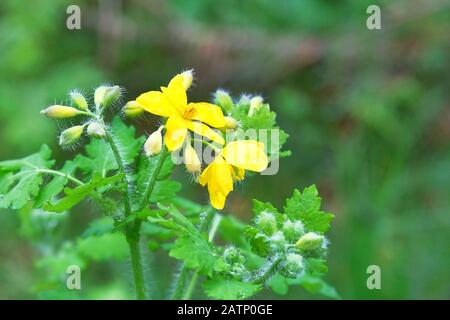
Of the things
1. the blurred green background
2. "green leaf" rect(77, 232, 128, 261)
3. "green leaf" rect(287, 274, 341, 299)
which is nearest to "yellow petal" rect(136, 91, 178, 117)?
"green leaf" rect(287, 274, 341, 299)

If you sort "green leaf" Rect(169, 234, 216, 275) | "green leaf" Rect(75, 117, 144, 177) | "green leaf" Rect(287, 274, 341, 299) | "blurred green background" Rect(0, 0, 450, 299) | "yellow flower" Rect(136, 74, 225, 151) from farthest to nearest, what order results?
"blurred green background" Rect(0, 0, 450, 299), "green leaf" Rect(287, 274, 341, 299), "green leaf" Rect(75, 117, 144, 177), "yellow flower" Rect(136, 74, 225, 151), "green leaf" Rect(169, 234, 216, 275)

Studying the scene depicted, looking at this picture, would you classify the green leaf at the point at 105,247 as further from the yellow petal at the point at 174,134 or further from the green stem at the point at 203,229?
the yellow petal at the point at 174,134

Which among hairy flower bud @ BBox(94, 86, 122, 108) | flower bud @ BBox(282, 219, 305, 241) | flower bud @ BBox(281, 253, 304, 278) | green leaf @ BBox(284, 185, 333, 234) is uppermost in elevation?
hairy flower bud @ BBox(94, 86, 122, 108)

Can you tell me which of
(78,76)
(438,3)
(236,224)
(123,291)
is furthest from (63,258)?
(438,3)

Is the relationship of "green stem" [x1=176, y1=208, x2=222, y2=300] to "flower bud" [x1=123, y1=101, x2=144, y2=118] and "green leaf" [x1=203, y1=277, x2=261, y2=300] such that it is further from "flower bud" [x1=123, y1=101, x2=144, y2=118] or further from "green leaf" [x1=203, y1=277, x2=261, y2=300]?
"flower bud" [x1=123, y1=101, x2=144, y2=118]

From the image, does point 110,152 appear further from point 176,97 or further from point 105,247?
point 105,247

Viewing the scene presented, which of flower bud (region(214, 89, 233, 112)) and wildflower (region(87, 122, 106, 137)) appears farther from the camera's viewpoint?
flower bud (region(214, 89, 233, 112))

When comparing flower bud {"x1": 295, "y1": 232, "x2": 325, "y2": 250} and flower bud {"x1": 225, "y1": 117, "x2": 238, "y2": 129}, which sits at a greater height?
flower bud {"x1": 225, "y1": 117, "x2": 238, "y2": 129}
